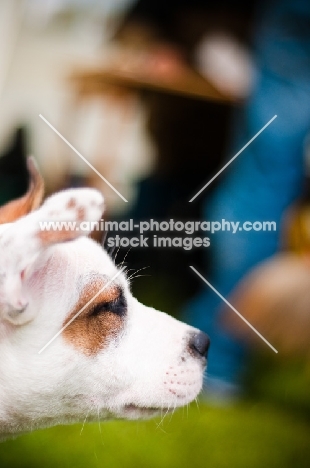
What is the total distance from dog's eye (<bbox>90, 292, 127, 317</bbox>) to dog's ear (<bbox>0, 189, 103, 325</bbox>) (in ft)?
0.73

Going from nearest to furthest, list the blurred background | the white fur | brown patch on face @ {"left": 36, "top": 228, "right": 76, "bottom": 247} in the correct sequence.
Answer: brown patch on face @ {"left": 36, "top": 228, "right": 76, "bottom": 247}
the white fur
the blurred background

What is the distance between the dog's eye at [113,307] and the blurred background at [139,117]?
192 mm

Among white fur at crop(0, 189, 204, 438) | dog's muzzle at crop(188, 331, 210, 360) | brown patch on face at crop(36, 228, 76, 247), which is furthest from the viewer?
dog's muzzle at crop(188, 331, 210, 360)

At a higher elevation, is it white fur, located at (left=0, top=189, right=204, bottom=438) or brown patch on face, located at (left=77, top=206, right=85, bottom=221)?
brown patch on face, located at (left=77, top=206, right=85, bottom=221)

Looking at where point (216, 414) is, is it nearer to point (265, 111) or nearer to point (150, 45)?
point (265, 111)

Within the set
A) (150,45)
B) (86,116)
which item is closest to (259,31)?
(150,45)

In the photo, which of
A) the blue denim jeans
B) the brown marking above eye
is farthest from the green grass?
the brown marking above eye

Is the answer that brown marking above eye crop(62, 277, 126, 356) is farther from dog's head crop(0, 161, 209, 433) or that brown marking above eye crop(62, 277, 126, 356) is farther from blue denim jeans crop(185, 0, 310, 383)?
blue denim jeans crop(185, 0, 310, 383)

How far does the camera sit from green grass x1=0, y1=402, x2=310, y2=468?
68.5 inches

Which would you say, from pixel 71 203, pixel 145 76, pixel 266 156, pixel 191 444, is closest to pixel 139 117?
pixel 145 76

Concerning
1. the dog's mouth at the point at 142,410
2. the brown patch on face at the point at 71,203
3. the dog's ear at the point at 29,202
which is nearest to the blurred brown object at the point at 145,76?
the dog's ear at the point at 29,202

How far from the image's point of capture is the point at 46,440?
1.75 metres

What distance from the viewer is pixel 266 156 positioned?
5.56 feet

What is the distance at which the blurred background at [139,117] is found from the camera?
1.69m
